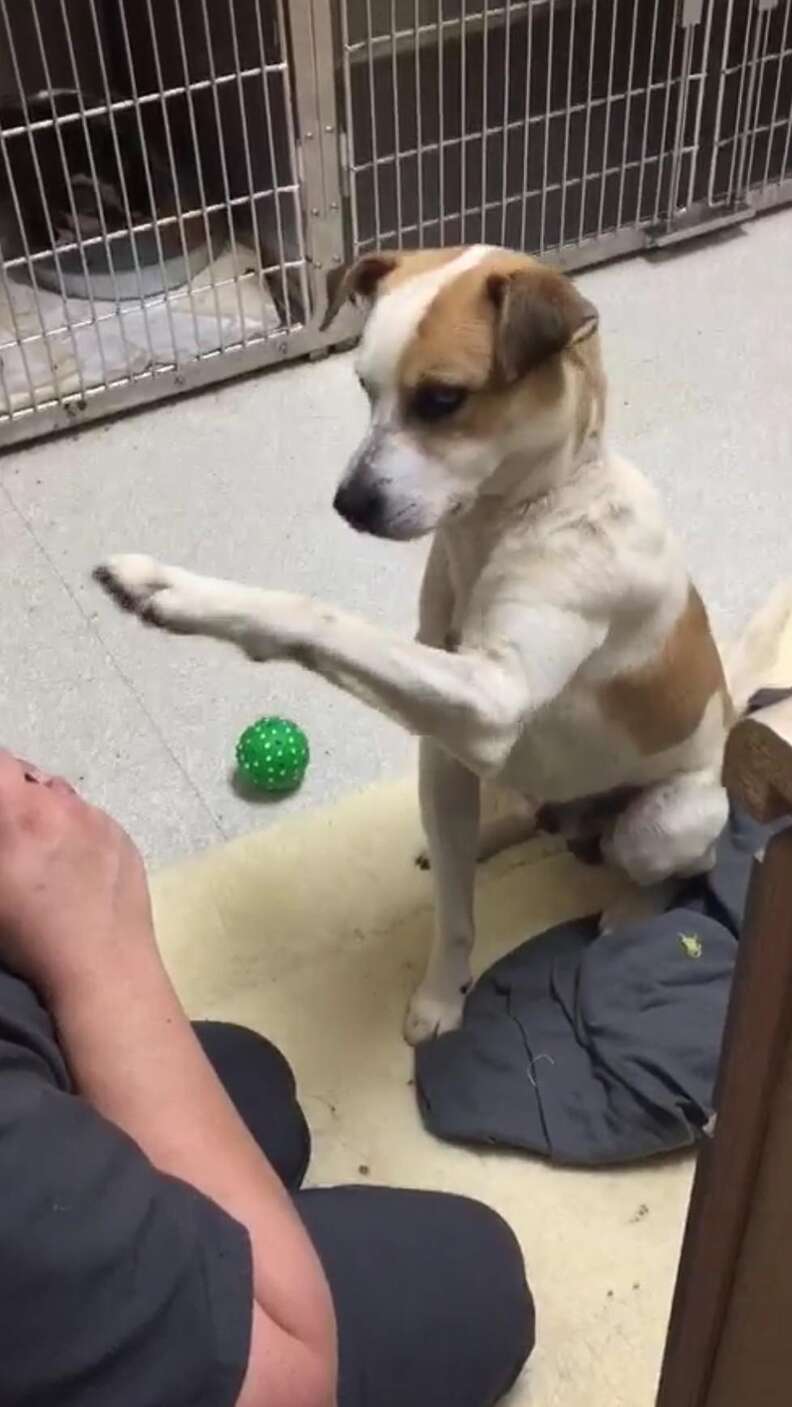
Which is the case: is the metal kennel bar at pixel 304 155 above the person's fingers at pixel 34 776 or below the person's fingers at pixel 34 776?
below

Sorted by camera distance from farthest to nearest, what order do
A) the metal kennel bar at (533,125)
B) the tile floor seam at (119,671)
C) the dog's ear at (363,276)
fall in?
the metal kennel bar at (533,125)
the tile floor seam at (119,671)
the dog's ear at (363,276)

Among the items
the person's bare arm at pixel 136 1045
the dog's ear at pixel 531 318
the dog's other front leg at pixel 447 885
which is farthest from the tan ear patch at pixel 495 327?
the person's bare arm at pixel 136 1045

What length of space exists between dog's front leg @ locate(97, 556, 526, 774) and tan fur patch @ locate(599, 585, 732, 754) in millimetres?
169

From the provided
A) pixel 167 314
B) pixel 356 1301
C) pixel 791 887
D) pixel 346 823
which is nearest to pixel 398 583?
pixel 346 823

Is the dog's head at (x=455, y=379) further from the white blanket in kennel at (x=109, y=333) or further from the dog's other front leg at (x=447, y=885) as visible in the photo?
the white blanket in kennel at (x=109, y=333)

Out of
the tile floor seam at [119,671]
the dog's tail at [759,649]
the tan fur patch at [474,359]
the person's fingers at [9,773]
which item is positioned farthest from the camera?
the tile floor seam at [119,671]

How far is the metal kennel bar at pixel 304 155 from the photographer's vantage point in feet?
7.13

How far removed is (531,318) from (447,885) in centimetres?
56

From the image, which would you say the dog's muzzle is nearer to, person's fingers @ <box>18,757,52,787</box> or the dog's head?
the dog's head

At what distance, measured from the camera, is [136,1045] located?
0.80 m

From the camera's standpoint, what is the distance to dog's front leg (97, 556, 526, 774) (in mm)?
1043

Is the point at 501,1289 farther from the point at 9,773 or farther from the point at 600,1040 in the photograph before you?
the point at 9,773

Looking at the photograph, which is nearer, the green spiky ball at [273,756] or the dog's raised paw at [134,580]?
the dog's raised paw at [134,580]

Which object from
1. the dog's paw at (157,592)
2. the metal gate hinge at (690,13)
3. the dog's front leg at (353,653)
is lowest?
the metal gate hinge at (690,13)
